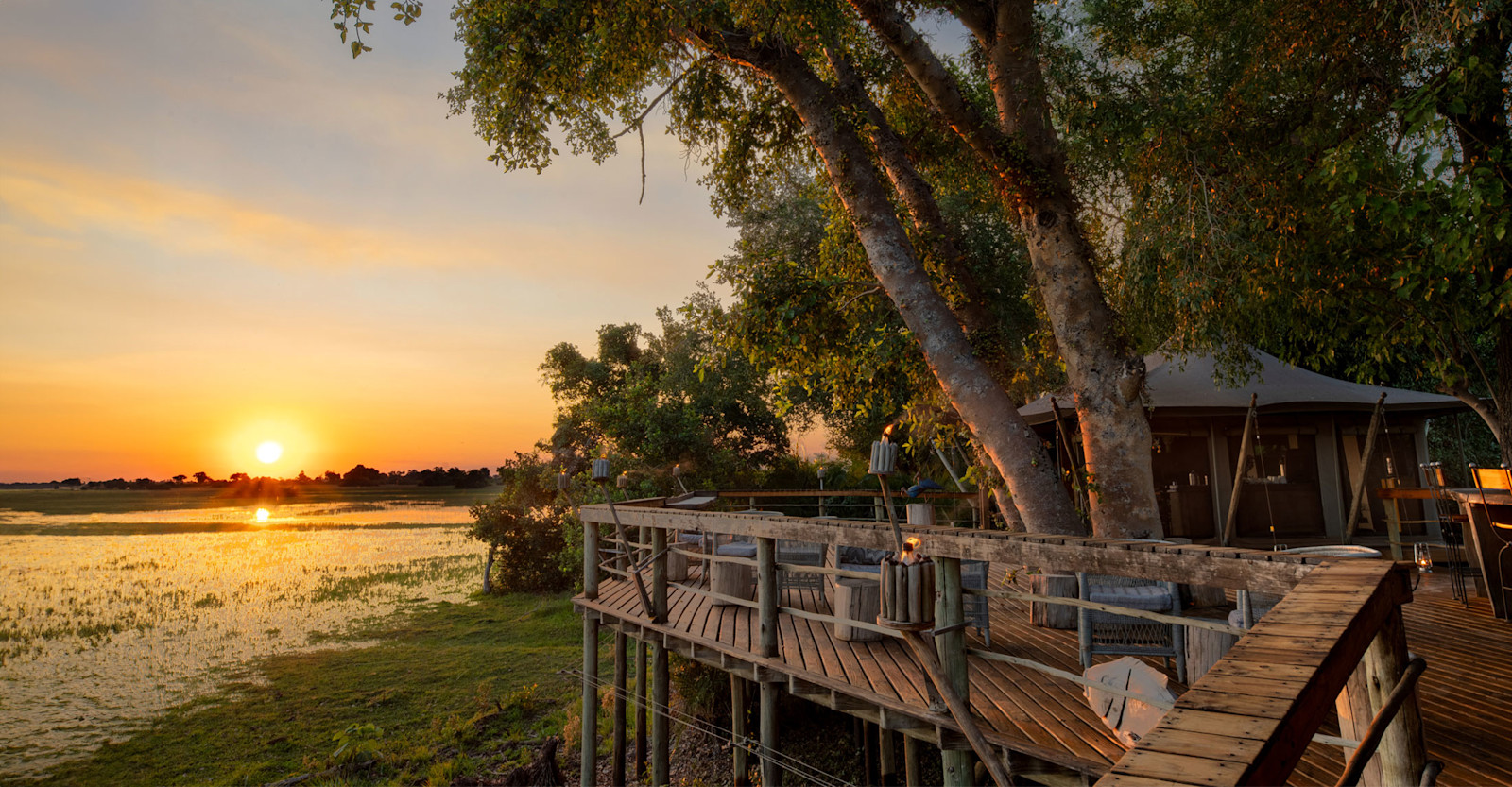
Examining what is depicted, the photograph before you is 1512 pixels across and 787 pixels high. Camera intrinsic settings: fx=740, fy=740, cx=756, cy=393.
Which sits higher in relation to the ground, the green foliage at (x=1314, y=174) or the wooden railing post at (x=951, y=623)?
the green foliage at (x=1314, y=174)

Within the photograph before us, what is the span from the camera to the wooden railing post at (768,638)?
5609 mm

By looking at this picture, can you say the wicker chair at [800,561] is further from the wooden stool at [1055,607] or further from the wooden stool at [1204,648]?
the wooden stool at [1204,648]

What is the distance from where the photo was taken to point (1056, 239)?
8.41 metres

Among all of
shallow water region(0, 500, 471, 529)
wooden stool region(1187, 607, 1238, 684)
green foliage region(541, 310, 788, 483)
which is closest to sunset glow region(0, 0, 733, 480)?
green foliage region(541, 310, 788, 483)

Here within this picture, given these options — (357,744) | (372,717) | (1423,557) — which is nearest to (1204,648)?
(1423,557)

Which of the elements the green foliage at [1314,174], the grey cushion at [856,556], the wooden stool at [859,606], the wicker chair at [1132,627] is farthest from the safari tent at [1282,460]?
the wooden stool at [859,606]

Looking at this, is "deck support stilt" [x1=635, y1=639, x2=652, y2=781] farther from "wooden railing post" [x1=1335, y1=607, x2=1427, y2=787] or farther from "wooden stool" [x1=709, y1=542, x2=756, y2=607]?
"wooden railing post" [x1=1335, y1=607, x2=1427, y2=787]

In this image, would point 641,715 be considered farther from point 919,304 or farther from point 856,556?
point 919,304

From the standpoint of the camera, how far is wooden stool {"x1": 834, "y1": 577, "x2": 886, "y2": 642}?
6137mm

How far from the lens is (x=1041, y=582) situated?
7348 mm

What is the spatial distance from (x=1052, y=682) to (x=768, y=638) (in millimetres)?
2084

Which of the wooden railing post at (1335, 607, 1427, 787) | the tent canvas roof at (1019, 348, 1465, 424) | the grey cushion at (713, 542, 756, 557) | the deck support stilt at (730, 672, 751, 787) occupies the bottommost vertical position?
the deck support stilt at (730, 672, 751, 787)

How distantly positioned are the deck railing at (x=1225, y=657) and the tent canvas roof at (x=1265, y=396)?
8985mm

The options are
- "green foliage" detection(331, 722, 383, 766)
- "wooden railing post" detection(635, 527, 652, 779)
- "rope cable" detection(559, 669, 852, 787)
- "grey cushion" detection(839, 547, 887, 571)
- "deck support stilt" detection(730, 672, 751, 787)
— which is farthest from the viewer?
"green foliage" detection(331, 722, 383, 766)
